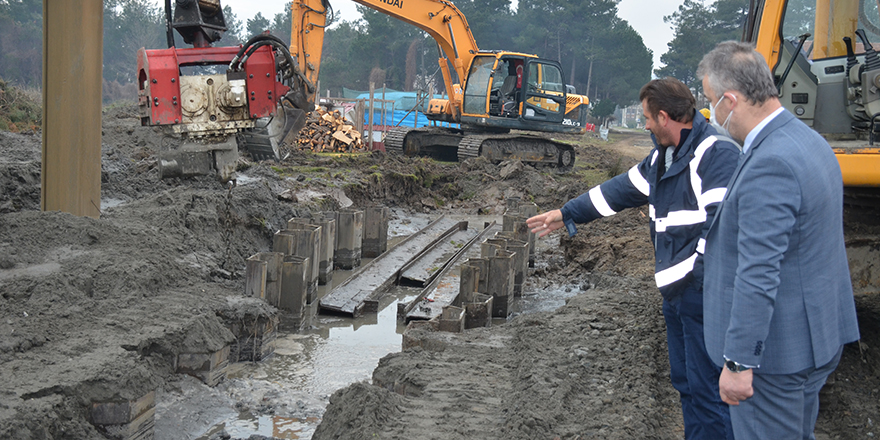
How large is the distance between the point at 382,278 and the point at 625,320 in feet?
11.7

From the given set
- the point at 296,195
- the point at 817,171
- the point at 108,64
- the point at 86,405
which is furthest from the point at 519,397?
the point at 108,64

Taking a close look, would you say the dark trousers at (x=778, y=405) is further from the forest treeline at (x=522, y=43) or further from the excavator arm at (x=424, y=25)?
the forest treeline at (x=522, y=43)

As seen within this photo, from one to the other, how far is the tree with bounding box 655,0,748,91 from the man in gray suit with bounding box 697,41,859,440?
42826 millimetres

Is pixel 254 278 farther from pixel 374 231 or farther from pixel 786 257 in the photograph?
pixel 786 257

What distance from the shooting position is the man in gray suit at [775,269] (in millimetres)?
2250

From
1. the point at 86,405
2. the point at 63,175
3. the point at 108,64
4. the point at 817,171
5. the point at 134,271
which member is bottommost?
the point at 86,405

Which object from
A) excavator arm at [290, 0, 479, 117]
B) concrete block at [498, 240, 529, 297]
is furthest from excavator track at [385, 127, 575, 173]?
concrete block at [498, 240, 529, 297]

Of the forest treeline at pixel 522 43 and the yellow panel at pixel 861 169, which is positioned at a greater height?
the forest treeline at pixel 522 43

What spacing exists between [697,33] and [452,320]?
4714cm

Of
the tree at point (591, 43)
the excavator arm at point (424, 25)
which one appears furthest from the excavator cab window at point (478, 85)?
the tree at point (591, 43)

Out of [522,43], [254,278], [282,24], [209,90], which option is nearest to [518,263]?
[254,278]

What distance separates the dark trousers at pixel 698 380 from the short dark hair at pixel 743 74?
38.0 inches

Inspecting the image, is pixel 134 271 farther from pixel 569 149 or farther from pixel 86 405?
pixel 569 149

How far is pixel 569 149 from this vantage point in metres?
17.8
